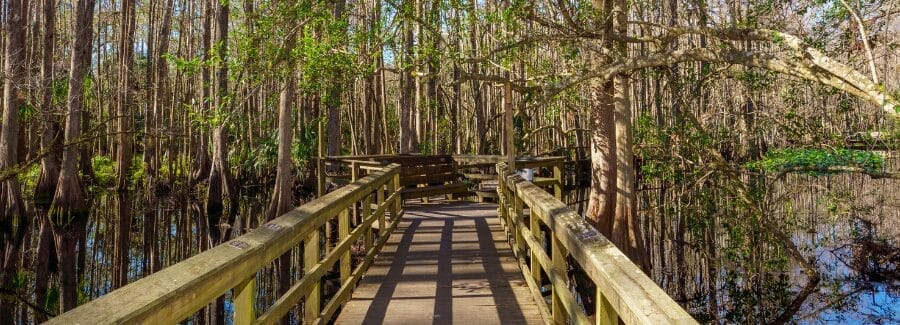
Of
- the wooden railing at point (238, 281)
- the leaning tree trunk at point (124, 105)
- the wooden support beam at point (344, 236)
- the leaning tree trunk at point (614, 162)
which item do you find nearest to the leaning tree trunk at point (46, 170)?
the leaning tree trunk at point (124, 105)

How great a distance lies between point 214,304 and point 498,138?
2589 cm

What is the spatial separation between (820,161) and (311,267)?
37.8 feet

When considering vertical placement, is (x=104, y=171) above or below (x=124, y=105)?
below

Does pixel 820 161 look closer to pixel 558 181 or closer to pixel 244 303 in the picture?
pixel 558 181

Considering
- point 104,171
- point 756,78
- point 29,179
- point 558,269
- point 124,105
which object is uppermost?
point 124,105

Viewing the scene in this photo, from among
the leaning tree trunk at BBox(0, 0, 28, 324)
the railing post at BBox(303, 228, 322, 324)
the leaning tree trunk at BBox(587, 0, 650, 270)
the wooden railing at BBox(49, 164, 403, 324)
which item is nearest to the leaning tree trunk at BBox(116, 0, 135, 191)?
the leaning tree trunk at BBox(0, 0, 28, 324)

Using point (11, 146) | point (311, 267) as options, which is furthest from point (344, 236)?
point (11, 146)

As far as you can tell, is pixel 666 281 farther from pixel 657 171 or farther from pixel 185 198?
pixel 185 198

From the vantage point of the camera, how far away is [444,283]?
20.7 ft

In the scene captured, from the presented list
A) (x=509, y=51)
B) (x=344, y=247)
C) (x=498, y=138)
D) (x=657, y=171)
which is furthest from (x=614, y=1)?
(x=498, y=138)

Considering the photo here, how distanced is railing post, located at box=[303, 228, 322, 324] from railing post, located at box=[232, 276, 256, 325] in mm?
1373

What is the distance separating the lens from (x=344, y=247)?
557 cm

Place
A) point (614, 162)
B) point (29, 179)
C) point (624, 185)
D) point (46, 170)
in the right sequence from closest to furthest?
point (624, 185) → point (614, 162) → point (46, 170) → point (29, 179)

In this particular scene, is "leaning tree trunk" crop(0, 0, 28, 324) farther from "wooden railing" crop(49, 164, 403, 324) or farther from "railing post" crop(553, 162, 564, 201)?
"wooden railing" crop(49, 164, 403, 324)
